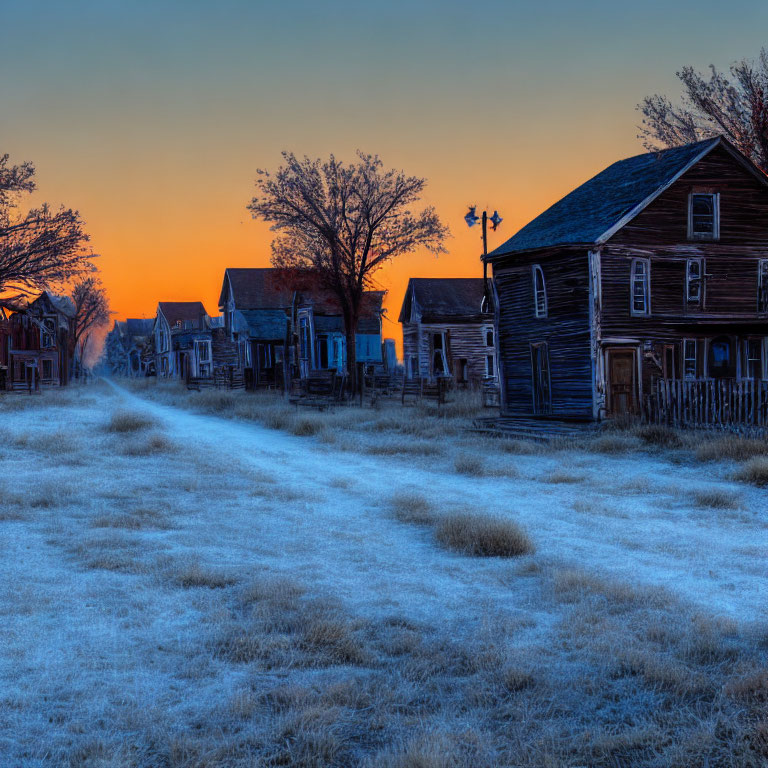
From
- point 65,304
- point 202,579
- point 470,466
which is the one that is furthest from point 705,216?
point 65,304

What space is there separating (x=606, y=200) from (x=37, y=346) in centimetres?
3977

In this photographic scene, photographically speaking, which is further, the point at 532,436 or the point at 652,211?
the point at 652,211

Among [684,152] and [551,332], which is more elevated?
[684,152]

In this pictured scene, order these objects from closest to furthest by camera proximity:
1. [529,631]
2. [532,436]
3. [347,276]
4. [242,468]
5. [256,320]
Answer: [529,631]
[242,468]
[532,436]
[347,276]
[256,320]

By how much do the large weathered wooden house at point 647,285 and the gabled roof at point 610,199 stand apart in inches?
2.4

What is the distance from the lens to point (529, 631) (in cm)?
597

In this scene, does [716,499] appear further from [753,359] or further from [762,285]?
[762,285]

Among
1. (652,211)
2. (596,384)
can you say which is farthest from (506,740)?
(652,211)

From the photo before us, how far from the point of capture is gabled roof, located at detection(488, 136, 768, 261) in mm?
23469

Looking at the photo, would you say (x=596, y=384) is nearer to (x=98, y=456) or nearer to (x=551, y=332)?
(x=551, y=332)

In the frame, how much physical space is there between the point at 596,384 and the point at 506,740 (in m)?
20.0

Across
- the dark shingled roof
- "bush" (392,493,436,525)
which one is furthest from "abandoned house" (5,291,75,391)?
"bush" (392,493,436,525)

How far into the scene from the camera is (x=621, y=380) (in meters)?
23.8

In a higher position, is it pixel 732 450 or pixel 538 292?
pixel 538 292
